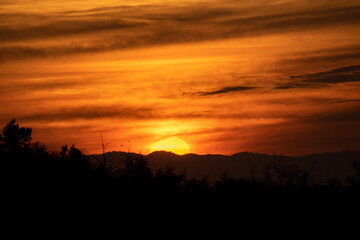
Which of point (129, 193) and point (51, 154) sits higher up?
point (51, 154)

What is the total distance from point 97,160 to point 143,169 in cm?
484

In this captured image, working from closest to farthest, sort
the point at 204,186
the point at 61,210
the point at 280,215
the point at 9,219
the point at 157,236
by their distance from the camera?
the point at 9,219
the point at 61,210
the point at 157,236
the point at 280,215
the point at 204,186

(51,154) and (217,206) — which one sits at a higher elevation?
(51,154)

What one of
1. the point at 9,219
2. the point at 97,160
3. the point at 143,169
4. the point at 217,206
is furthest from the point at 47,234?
the point at 217,206

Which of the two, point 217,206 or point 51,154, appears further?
point 217,206

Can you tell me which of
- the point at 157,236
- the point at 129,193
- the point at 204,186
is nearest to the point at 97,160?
the point at 129,193

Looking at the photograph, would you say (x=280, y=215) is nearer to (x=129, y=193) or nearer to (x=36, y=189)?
(x=129, y=193)

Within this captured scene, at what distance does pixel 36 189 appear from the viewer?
26.3m

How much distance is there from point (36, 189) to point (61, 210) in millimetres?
1403

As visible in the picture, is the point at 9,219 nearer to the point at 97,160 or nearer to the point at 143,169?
the point at 97,160

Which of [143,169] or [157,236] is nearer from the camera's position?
[157,236]

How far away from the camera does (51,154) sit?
30.7m

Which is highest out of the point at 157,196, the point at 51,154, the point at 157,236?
the point at 51,154

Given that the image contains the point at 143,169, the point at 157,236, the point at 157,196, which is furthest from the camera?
the point at 143,169
